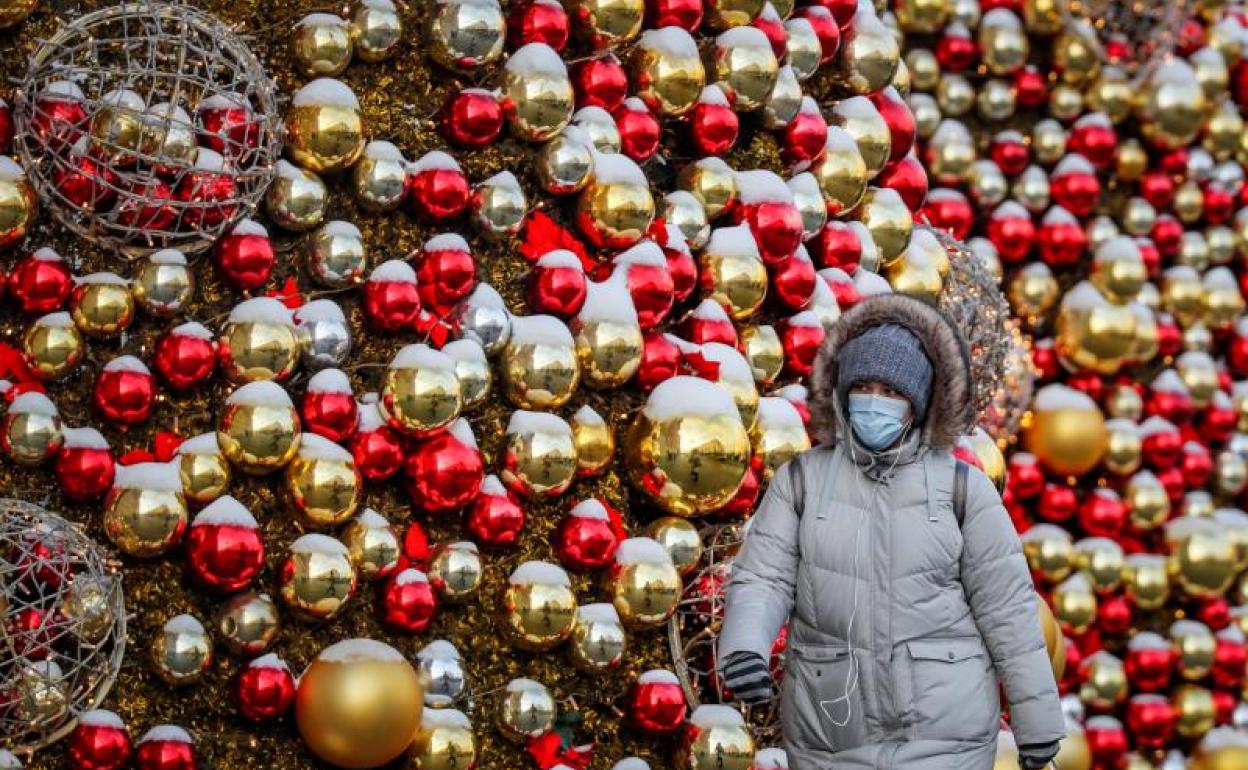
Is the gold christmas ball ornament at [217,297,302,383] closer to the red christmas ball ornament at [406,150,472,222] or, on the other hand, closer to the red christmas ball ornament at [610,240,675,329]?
the red christmas ball ornament at [406,150,472,222]

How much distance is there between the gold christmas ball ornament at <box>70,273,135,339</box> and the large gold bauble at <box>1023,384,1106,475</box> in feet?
9.60

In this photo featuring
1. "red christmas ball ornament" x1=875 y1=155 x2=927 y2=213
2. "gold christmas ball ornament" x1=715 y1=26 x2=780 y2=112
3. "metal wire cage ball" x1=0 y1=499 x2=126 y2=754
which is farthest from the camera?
"red christmas ball ornament" x1=875 y1=155 x2=927 y2=213

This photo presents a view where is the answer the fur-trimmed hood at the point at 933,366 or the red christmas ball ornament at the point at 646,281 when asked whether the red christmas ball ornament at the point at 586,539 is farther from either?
the fur-trimmed hood at the point at 933,366

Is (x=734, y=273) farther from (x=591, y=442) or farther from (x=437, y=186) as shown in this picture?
(x=437, y=186)

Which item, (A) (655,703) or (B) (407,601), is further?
(A) (655,703)

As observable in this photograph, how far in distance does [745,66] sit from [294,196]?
1.08 metres

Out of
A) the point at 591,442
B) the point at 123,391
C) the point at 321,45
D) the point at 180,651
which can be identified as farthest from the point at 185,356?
the point at 591,442

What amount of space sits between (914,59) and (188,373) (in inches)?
109

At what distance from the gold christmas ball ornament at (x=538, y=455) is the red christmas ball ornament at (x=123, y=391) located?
0.74 metres

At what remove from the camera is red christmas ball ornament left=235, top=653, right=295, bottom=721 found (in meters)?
3.95

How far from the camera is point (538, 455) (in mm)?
4125

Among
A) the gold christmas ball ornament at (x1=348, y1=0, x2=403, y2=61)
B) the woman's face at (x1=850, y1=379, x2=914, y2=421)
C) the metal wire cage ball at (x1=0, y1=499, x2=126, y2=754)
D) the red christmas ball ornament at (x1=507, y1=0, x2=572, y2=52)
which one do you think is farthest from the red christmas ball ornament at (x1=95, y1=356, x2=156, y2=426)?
the woman's face at (x1=850, y1=379, x2=914, y2=421)

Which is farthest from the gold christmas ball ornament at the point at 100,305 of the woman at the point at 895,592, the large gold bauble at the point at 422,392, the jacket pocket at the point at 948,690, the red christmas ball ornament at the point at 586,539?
the jacket pocket at the point at 948,690

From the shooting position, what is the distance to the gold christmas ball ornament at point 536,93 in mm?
4207
